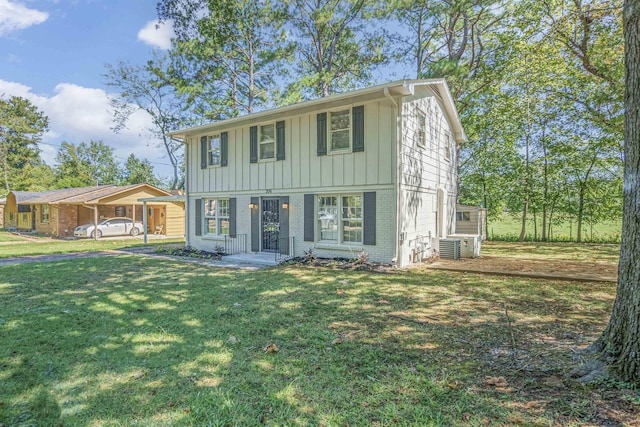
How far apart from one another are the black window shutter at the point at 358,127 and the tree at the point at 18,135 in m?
45.7

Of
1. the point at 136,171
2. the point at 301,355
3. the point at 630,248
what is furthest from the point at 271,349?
the point at 136,171

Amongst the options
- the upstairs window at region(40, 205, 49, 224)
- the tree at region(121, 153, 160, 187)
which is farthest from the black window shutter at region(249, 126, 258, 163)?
the tree at region(121, 153, 160, 187)

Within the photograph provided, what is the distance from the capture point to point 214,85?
20484 millimetres

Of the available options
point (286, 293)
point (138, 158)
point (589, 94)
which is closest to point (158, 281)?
point (286, 293)

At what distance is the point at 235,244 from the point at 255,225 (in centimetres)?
115

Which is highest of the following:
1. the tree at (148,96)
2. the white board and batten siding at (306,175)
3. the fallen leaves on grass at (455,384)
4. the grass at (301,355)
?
the tree at (148,96)

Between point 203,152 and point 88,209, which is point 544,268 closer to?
point 203,152

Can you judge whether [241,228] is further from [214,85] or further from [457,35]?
[457,35]

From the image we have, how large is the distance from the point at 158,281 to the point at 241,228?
4498 mm

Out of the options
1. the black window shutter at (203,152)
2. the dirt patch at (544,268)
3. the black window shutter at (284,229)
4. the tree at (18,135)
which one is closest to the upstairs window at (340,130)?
the black window shutter at (284,229)

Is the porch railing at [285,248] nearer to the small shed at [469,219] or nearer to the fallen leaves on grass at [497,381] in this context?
the fallen leaves on grass at [497,381]

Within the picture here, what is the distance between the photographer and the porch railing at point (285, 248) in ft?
34.1

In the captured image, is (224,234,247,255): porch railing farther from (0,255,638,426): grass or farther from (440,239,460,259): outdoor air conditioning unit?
(440,239,460,259): outdoor air conditioning unit

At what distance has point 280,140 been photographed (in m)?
10.7
